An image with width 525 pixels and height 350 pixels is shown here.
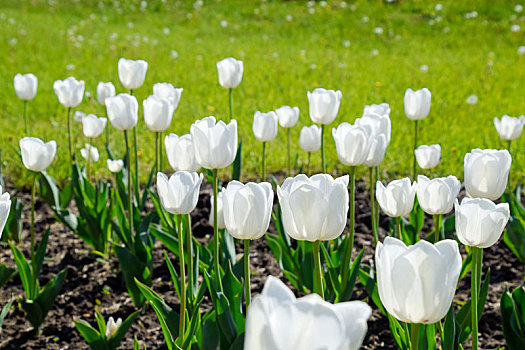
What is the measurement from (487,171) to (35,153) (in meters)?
1.39

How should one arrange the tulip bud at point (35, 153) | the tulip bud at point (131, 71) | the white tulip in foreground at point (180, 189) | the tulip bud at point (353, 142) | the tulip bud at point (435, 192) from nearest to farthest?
1. the white tulip in foreground at point (180, 189)
2. the tulip bud at point (435, 192)
3. the tulip bud at point (353, 142)
4. the tulip bud at point (35, 153)
5. the tulip bud at point (131, 71)

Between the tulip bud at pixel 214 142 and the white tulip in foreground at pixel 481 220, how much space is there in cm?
61

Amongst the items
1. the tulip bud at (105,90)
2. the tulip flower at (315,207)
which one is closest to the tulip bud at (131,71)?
the tulip bud at (105,90)

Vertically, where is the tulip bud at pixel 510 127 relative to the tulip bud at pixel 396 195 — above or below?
above

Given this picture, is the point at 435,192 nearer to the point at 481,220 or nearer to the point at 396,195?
the point at 396,195

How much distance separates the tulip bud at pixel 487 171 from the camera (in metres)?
1.55

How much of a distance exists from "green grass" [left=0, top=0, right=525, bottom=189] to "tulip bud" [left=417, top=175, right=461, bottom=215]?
81.4 inches

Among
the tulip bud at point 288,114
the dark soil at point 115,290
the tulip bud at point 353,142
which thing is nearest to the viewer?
the tulip bud at point 353,142

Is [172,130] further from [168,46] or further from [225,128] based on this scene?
[168,46]

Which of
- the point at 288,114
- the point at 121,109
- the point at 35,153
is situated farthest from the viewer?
the point at 288,114

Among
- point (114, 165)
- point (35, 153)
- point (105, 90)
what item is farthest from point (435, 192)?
point (105, 90)

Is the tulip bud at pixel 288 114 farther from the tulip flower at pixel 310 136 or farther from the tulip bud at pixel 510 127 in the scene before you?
the tulip bud at pixel 510 127

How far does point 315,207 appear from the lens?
1.15 m

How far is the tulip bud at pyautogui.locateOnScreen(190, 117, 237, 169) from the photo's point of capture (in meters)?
1.61
